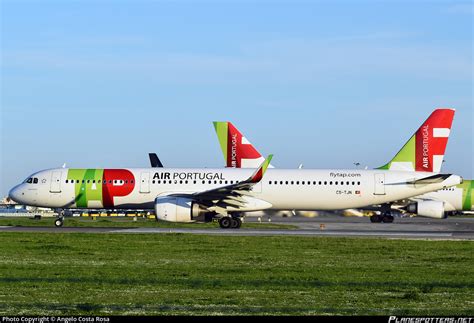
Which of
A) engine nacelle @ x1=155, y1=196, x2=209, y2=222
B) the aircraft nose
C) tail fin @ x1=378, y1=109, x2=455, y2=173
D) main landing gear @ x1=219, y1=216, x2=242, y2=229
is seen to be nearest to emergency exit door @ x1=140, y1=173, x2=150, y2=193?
engine nacelle @ x1=155, y1=196, x2=209, y2=222

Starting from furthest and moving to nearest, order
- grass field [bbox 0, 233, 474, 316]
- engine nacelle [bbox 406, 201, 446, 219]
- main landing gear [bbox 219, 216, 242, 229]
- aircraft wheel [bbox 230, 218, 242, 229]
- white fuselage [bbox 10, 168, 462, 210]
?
engine nacelle [bbox 406, 201, 446, 219] < white fuselage [bbox 10, 168, 462, 210] < aircraft wheel [bbox 230, 218, 242, 229] < main landing gear [bbox 219, 216, 242, 229] < grass field [bbox 0, 233, 474, 316]

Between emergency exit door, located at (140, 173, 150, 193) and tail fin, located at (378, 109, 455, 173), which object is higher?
tail fin, located at (378, 109, 455, 173)

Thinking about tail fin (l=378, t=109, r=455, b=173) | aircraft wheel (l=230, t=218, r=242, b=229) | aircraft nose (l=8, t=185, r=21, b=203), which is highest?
tail fin (l=378, t=109, r=455, b=173)

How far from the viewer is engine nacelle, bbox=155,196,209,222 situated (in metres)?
49.3

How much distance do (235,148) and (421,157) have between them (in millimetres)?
19773

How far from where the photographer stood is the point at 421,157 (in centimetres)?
6356

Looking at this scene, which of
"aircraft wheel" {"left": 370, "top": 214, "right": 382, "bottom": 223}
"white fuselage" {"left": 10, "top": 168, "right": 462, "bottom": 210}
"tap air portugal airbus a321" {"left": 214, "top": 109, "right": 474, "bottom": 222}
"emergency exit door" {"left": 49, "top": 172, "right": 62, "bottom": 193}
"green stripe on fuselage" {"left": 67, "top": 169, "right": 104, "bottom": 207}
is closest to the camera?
"white fuselage" {"left": 10, "top": 168, "right": 462, "bottom": 210}

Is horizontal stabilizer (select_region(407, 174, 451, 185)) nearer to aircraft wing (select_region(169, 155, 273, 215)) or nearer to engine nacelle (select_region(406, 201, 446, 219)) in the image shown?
aircraft wing (select_region(169, 155, 273, 215))

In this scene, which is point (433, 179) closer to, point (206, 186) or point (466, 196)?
point (206, 186)

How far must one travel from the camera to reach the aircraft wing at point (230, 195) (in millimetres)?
50625

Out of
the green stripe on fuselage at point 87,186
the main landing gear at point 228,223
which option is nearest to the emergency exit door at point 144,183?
the green stripe on fuselage at point 87,186

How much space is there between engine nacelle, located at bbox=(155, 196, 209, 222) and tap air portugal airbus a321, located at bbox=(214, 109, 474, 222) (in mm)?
16773

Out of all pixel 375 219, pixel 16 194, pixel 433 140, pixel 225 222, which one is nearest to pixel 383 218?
pixel 375 219

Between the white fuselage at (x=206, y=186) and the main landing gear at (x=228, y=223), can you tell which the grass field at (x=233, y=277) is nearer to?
the main landing gear at (x=228, y=223)
